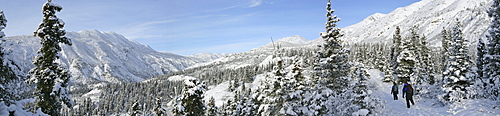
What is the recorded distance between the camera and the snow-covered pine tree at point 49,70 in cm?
1435

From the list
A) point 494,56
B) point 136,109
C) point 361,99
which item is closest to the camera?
point 361,99

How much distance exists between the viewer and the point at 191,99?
22.1m

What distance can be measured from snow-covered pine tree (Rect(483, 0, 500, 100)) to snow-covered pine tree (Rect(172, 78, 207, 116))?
62.7ft

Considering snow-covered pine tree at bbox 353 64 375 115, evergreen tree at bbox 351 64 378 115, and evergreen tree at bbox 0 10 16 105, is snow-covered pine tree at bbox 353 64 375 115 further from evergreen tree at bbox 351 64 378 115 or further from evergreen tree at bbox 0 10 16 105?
evergreen tree at bbox 0 10 16 105

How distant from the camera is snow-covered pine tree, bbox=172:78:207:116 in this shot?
72.1 ft

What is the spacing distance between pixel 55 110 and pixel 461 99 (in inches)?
930

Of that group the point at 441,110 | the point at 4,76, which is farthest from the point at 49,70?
the point at 441,110

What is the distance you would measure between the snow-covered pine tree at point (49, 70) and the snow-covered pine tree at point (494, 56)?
23.0 m

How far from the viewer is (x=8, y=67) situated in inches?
321

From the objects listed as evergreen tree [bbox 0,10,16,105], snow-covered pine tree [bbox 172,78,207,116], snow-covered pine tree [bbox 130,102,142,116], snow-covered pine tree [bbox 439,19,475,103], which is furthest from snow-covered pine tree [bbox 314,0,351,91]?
snow-covered pine tree [bbox 130,102,142,116]

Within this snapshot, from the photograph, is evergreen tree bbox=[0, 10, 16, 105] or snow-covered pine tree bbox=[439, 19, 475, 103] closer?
evergreen tree bbox=[0, 10, 16, 105]

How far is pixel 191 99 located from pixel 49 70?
10195 mm

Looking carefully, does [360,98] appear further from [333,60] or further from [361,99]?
[333,60]

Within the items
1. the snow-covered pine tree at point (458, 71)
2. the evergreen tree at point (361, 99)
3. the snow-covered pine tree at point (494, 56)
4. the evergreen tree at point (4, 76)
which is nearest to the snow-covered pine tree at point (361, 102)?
the evergreen tree at point (361, 99)
